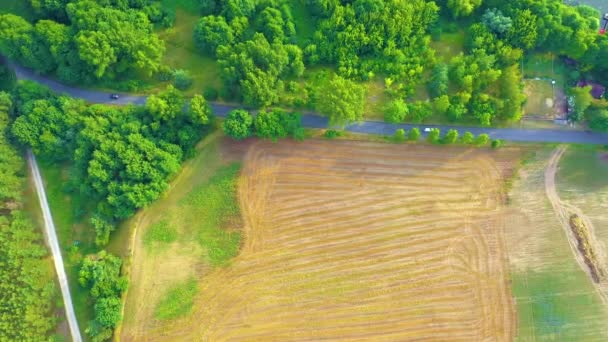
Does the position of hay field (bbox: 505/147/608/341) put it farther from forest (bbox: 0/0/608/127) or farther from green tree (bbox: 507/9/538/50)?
green tree (bbox: 507/9/538/50)

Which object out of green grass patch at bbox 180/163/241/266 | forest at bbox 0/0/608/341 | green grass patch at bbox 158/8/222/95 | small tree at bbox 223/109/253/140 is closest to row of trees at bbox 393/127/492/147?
forest at bbox 0/0/608/341

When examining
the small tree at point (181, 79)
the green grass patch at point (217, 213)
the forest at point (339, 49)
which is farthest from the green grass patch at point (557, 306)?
the small tree at point (181, 79)

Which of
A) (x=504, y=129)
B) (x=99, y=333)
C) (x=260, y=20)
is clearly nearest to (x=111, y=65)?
(x=260, y=20)

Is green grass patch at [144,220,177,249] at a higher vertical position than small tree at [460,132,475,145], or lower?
lower

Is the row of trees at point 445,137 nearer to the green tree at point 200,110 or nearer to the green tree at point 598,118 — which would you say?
the green tree at point 598,118

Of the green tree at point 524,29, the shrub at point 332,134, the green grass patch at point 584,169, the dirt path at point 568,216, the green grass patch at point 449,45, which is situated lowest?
the dirt path at point 568,216

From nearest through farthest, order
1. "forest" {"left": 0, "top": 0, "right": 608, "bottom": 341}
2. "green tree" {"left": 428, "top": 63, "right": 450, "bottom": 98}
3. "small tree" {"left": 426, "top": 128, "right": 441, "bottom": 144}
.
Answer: "forest" {"left": 0, "top": 0, "right": 608, "bottom": 341} → "small tree" {"left": 426, "top": 128, "right": 441, "bottom": 144} → "green tree" {"left": 428, "top": 63, "right": 450, "bottom": 98}

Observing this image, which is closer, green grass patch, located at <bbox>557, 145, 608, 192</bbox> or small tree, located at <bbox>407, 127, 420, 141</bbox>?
small tree, located at <bbox>407, 127, 420, 141</bbox>
